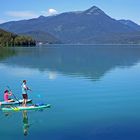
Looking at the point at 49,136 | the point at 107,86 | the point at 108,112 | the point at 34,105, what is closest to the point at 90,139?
the point at 49,136

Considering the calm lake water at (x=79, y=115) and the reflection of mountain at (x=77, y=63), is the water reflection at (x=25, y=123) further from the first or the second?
the reflection of mountain at (x=77, y=63)

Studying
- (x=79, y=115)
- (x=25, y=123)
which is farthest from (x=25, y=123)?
(x=79, y=115)

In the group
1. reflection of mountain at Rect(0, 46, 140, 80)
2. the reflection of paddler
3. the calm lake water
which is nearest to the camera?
the calm lake water

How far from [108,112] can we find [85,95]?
8.43 meters

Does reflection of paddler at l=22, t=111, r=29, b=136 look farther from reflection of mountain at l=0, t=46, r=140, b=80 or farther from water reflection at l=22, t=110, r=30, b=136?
reflection of mountain at l=0, t=46, r=140, b=80

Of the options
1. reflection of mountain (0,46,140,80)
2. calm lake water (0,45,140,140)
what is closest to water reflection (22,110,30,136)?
calm lake water (0,45,140,140)

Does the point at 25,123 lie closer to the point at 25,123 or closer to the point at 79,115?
the point at 25,123

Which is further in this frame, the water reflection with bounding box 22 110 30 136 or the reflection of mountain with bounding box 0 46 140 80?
the reflection of mountain with bounding box 0 46 140 80

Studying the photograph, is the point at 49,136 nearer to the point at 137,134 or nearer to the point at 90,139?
the point at 90,139

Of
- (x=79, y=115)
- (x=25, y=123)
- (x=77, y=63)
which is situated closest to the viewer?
(x=25, y=123)

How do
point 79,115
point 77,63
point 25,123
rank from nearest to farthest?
point 25,123
point 79,115
point 77,63

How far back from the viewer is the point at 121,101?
115ft

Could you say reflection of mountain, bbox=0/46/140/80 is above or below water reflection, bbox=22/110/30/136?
above

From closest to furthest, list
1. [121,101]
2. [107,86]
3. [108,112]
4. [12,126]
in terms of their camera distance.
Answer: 1. [12,126]
2. [108,112]
3. [121,101]
4. [107,86]
